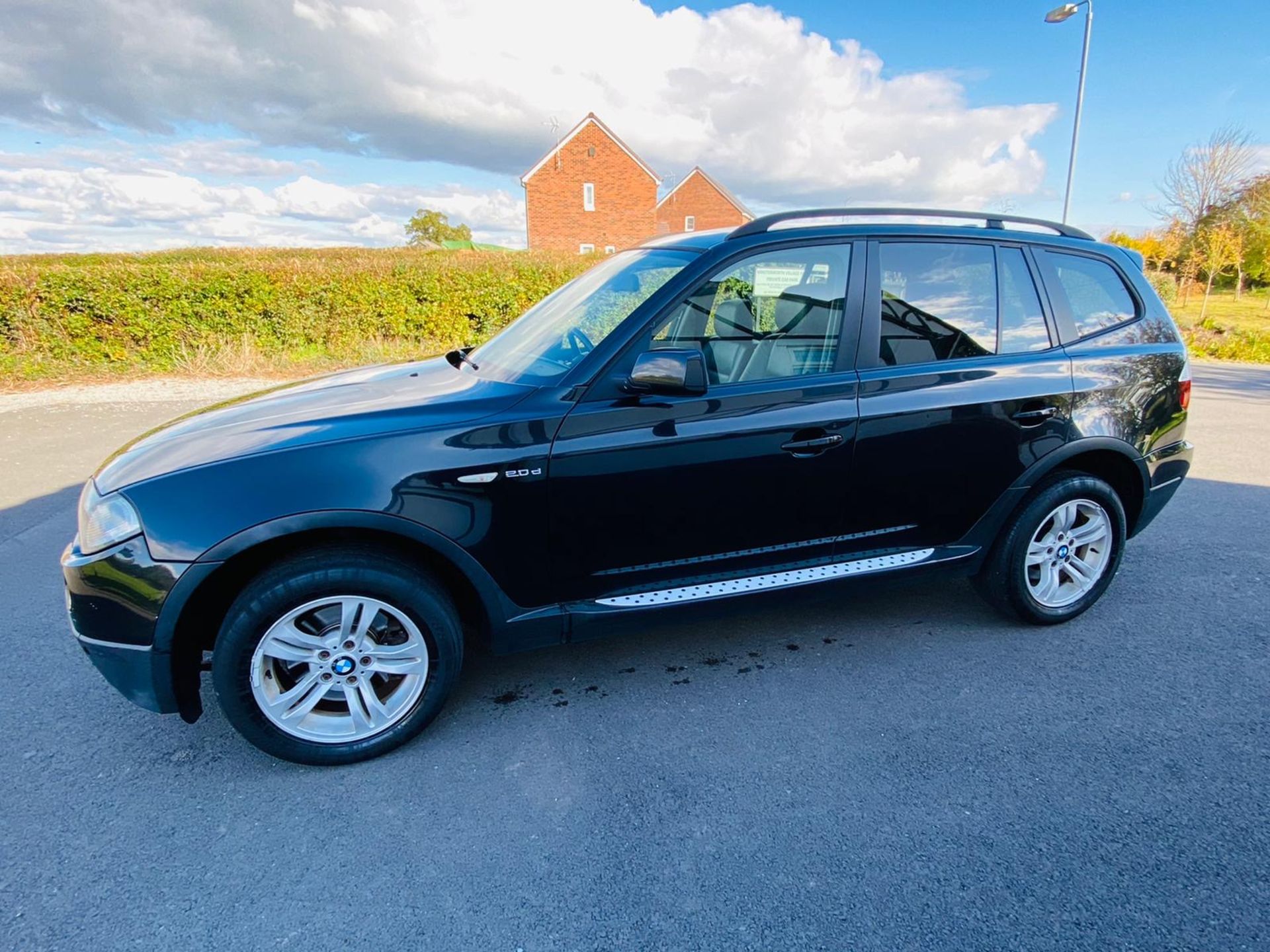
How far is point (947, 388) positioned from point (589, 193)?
3968 centimetres

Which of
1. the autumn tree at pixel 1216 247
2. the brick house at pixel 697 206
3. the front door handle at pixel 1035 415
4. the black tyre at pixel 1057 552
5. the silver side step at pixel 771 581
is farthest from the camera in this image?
Result: the brick house at pixel 697 206

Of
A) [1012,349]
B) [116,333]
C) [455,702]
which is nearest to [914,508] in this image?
[1012,349]

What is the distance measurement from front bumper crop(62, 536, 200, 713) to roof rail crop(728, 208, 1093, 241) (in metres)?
2.42

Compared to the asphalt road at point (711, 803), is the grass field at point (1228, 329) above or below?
above

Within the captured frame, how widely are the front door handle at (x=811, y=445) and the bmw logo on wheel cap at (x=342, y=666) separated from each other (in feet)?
5.85

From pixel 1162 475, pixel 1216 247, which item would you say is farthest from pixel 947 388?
pixel 1216 247

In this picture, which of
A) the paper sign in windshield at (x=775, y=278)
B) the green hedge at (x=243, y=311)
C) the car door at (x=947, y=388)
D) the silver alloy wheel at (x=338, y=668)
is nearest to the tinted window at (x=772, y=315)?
the paper sign in windshield at (x=775, y=278)

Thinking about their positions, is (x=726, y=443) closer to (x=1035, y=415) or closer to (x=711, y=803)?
(x=711, y=803)

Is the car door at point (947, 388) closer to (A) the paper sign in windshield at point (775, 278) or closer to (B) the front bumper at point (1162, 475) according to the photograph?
(A) the paper sign in windshield at point (775, 278)

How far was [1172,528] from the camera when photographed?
4797 millimetres

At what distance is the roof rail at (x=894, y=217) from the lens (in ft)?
9.54

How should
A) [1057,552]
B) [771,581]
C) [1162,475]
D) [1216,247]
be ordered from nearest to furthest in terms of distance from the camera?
[771,581]
[1057,552]
[1162,475]
[1216,247]

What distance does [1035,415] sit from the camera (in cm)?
315

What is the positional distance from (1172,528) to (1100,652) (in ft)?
7.29
